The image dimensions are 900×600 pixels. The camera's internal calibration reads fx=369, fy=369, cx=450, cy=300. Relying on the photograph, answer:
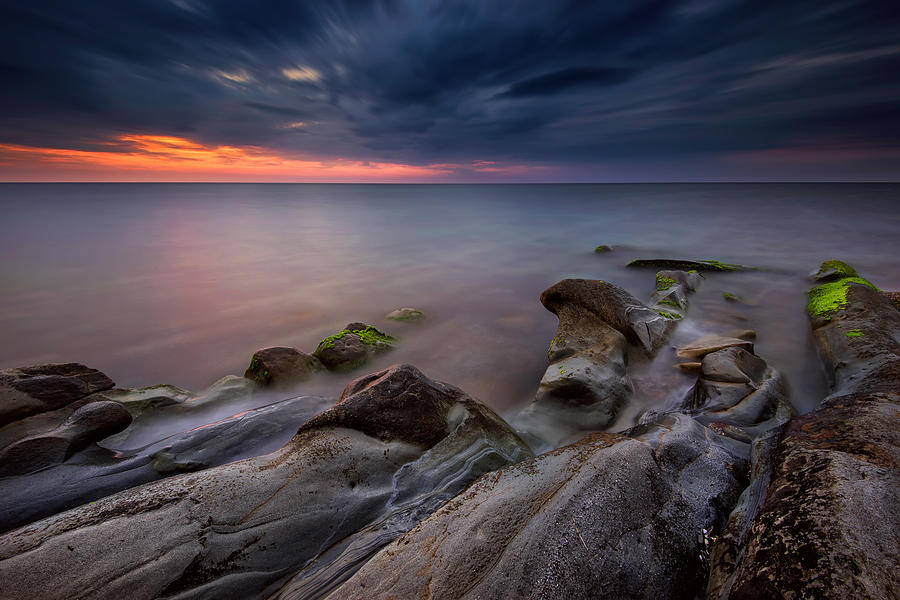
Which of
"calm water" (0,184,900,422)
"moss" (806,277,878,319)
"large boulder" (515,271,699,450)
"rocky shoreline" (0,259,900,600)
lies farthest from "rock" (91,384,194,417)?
"moss" (806,277,878,319)

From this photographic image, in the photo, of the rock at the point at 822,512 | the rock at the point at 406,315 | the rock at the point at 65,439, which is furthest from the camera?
the rock at the point at 406,315

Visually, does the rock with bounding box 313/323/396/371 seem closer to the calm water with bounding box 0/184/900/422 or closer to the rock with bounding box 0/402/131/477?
the calm water with bounding box 0/184/900/422

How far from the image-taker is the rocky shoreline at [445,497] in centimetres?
158

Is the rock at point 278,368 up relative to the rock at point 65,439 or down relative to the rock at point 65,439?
down

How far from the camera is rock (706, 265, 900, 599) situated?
1.36m

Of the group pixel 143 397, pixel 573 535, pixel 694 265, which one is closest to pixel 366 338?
pixel 143 397

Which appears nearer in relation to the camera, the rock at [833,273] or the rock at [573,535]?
the rock at [573,535]

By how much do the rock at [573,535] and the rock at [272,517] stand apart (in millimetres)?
446

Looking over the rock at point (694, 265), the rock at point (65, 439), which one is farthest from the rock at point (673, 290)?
the rock at point (65, 439)

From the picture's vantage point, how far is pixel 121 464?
2854 mm

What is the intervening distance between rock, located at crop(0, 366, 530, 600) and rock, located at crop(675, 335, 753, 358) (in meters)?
3.29

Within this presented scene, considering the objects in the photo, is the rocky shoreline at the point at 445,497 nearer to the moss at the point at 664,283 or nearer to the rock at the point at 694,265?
the moss at the point at 664,283

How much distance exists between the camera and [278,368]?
4.55 metres

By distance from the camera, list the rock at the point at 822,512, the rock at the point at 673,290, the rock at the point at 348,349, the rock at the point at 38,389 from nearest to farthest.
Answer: the rock at the point at 822,512, the rock at the point at 38,389, the rock at the point at 348,349, the rock at the point at 673,290
